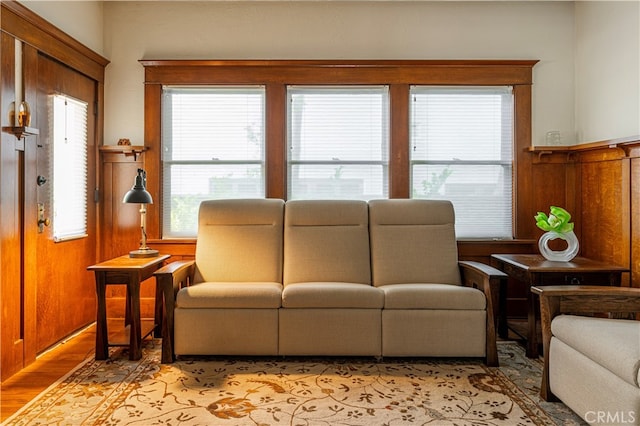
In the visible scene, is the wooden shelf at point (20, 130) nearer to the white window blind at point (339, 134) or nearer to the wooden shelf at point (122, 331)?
the wooden shelf at point (122, 331)

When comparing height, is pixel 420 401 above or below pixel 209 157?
below

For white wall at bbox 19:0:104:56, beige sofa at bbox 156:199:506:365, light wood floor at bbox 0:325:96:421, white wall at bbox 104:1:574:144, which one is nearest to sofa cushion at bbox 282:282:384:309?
beige sofa at bbox 156:199:506:365

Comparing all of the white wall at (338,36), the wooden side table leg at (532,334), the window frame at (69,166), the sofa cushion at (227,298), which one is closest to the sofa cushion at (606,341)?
the wooden side table leg at (532,334)

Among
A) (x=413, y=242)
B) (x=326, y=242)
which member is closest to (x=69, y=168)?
(x=326, y=242)

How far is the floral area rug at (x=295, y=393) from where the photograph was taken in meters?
2.37

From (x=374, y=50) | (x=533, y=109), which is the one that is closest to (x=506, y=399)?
(x=533, y=109)

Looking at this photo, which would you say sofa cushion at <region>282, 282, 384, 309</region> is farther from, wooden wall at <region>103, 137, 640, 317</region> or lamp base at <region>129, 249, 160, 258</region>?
wooden wall at <region>103, 137, 640, 317</region>

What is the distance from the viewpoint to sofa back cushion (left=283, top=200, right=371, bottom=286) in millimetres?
→ 3645

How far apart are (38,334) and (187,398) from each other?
143cm

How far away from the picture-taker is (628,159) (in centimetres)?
345

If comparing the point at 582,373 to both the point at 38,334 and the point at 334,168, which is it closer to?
the point at 334,168

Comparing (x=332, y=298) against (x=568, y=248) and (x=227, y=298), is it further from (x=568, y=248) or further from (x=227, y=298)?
(x=568, y=248)

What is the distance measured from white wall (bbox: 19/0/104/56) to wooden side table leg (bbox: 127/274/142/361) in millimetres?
1952

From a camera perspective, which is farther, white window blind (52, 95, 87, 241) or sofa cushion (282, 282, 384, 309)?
white window blind (52, 95, 87, 241)
